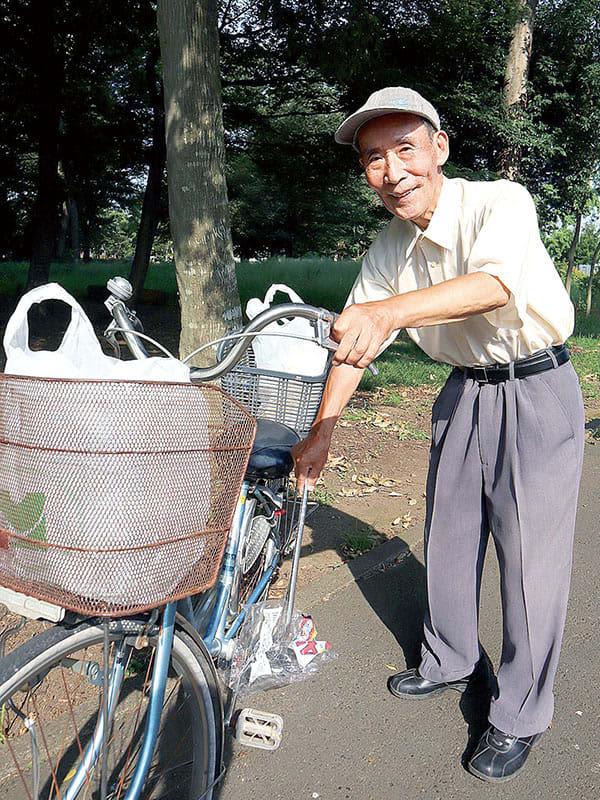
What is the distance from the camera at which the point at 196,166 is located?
217 inches

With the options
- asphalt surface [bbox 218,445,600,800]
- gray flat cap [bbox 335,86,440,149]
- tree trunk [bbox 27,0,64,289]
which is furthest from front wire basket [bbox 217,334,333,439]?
tree trunk [bbox 27,0,64,289]

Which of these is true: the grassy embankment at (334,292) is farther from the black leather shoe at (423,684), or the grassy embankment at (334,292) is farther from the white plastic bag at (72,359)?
the white plastic bag at (72,359)

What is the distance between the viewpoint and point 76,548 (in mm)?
1510

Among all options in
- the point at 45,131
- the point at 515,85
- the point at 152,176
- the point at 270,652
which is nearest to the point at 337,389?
the point at 270,652

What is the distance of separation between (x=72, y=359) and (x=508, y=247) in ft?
4.05

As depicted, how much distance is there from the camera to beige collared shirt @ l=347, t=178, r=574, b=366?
206cm

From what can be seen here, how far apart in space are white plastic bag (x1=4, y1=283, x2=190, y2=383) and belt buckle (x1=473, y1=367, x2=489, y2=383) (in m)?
1.23

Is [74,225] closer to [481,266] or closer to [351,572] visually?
[351,572]

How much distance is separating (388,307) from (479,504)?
1181 millimetres

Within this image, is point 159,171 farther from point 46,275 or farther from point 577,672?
point 577,672

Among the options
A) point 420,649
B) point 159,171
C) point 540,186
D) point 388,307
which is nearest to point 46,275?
point 159,171

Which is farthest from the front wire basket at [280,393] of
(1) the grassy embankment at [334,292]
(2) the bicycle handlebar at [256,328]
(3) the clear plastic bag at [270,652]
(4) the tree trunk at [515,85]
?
(4) the tree trunk at [515,85]

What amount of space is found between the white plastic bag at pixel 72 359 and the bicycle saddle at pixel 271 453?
82 centimetres

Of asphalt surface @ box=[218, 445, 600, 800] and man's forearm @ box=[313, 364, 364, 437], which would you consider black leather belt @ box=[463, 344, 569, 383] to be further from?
asphalt surface @ box=[218, 445, 600, 800]
